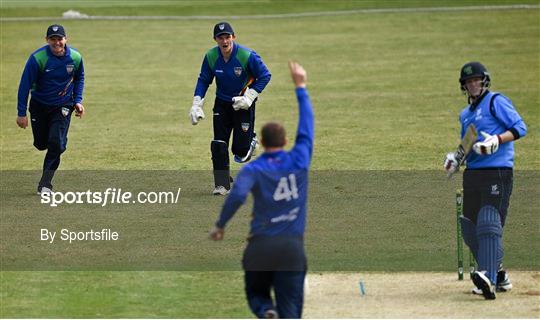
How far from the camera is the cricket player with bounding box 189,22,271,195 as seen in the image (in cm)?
1839

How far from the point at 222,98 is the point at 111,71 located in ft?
54.2

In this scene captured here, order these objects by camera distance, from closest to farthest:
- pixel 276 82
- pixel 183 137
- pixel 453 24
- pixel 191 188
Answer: pixel 191 188 → pixel 183 137 → pixel 276 82 → pixel 453 24

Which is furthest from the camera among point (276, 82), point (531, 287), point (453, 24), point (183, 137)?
point (453, 24)

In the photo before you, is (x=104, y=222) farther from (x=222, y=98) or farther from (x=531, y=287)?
(x=531, y=287)

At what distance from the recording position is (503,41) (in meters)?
37.8

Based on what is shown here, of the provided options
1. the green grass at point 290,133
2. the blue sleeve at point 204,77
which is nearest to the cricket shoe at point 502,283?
the green grass at point 290,133

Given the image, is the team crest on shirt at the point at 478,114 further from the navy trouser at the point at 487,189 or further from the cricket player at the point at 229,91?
the cricket player at the point at 229,91

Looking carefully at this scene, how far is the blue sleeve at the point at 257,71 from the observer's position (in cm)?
1852

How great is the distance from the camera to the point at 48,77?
18422 mm

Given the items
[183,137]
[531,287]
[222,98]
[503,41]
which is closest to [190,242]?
[222,98]

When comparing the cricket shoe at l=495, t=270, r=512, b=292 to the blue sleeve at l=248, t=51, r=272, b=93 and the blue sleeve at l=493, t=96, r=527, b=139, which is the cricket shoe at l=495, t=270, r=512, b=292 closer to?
the blue sleeve at l=493, t=96, r=527, b=139

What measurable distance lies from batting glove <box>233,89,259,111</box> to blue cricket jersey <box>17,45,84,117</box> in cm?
236

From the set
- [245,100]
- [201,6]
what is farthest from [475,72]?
[201,6]

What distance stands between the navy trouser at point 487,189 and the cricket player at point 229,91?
218 inches
